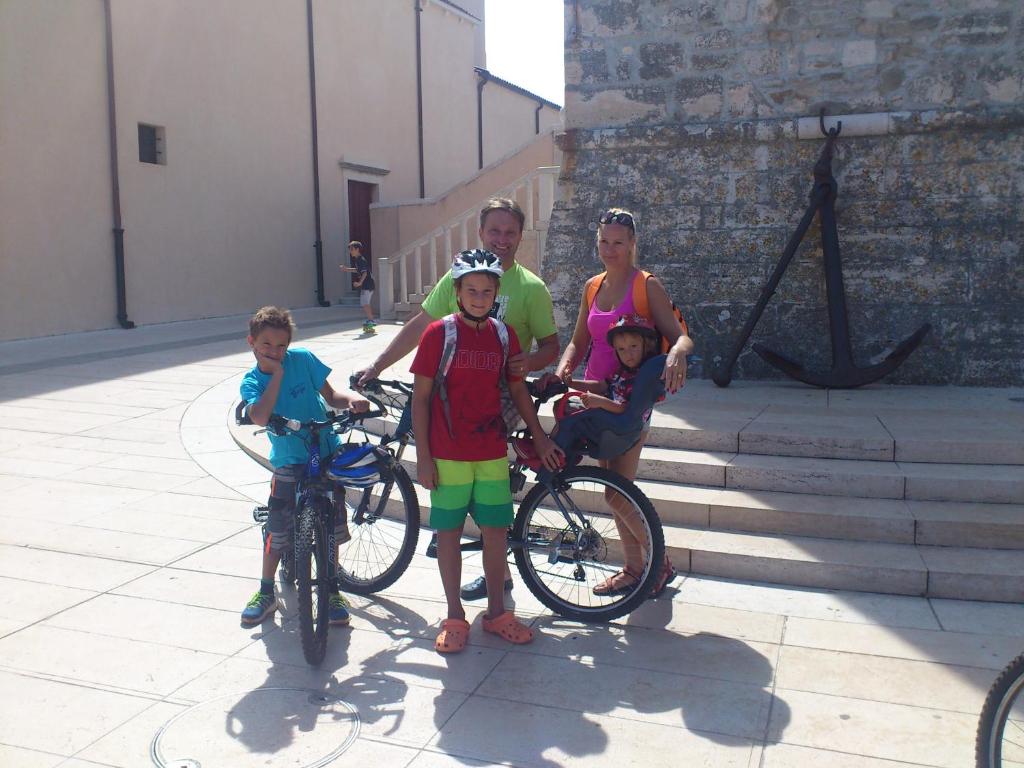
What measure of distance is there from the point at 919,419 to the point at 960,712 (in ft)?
8.97

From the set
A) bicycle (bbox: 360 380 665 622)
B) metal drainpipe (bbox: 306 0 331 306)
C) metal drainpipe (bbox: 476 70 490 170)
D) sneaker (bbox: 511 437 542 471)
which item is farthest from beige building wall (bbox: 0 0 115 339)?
metal drainpipe (bbox: 476 70 490 170)

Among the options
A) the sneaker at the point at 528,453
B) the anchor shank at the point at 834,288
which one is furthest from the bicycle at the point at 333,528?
the anchor shank at the point at 834,288

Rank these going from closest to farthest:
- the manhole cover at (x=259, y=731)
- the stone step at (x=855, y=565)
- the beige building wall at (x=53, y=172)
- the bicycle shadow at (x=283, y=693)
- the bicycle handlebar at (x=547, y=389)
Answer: the manhole cover at (x=259, y=731)
the bicycle shadow at (x=283, y=693)
the bicycle handlebar at (x=547, y=389)
the stone step at (x=855, y=565)
the beige building wall at (x=53, y=172)

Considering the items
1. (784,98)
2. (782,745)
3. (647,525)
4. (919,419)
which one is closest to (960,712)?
(782,745)

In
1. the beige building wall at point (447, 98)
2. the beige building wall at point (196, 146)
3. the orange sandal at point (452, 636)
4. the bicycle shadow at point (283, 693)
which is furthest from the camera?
the beige building wall at point (447, 98)

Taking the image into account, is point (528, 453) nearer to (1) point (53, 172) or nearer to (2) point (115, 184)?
(1) point (53, 172)

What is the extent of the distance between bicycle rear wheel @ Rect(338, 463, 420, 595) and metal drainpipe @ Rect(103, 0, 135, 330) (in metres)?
10.4

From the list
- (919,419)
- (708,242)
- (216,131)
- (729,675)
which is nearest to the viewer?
(729,675)

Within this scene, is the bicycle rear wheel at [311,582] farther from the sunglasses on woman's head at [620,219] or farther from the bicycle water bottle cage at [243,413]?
the sunglasses on woman's head at [620,219]

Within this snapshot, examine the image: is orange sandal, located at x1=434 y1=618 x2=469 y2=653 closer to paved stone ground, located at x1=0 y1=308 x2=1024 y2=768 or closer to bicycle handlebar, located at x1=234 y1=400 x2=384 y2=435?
paved stone ground, located at x1=0 y1=308 x2=1024 y2=768

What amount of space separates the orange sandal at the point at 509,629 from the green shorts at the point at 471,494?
36 cm

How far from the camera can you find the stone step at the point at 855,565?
4035 millimetres

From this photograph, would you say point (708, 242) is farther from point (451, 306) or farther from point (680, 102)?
point (451, 306)

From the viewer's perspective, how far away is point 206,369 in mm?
9891
